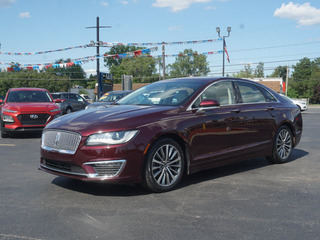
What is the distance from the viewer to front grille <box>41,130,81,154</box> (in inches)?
185

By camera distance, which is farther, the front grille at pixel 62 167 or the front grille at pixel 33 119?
the front grille at pixel 33 119

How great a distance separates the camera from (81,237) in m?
3.41

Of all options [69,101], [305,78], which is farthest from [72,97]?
[305,78]

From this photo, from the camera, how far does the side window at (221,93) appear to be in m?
A: 5.79

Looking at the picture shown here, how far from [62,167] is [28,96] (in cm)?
827

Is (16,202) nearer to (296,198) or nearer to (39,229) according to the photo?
(39,229)

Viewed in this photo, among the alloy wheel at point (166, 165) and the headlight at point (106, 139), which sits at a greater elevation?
the headlight at point (106, 139)

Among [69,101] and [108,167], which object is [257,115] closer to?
[108,167]

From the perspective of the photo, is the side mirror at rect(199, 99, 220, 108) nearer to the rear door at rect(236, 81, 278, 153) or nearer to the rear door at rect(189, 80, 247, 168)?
the rear door at rect(189, 80, 247, 168)

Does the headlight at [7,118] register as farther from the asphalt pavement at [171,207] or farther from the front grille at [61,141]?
the front grille at [61,141]

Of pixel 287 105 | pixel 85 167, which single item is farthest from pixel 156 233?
pixel 287 105

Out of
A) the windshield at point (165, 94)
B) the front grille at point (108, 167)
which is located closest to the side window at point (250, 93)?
the windshield at point (165, 94)

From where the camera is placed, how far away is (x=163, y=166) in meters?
5.00

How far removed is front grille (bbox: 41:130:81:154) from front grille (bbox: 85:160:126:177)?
344 mm
